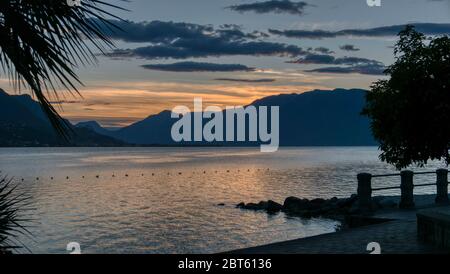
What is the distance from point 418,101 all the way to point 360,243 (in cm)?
442

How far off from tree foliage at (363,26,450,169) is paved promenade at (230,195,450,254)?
2.40 metres

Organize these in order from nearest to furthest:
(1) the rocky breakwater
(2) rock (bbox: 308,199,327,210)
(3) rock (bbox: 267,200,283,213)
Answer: (1) the rocky breakwater < (2) rock (bbox: 308,199,327,210) < (3) rock (bbox: 267,200,283,213)

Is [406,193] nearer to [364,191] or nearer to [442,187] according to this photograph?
[364,191]

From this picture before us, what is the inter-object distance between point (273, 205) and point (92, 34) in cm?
4162

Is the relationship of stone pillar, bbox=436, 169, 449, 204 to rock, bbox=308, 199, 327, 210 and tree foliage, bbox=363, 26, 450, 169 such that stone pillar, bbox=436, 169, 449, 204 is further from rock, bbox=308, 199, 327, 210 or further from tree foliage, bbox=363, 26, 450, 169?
rock, bbox=308, 199, 327, 210

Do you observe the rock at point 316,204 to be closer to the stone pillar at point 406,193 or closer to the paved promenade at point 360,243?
the stone pillar at point 406,193

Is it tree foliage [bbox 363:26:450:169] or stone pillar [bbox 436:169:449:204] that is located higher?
tree foliage [bbox 363:26:450:169]

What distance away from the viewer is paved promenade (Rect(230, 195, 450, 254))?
1217 cm

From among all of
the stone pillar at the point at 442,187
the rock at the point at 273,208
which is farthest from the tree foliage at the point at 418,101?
the rock at the point at 273,208

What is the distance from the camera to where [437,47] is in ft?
49.1

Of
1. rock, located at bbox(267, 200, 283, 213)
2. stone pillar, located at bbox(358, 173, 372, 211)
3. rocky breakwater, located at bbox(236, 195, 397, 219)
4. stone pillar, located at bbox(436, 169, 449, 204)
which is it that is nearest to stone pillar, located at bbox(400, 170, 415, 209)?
stone pillar, located at bbox(358, 173, 372, 211)

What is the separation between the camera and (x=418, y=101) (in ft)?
47.7

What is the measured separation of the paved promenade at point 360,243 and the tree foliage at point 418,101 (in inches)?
94.6
